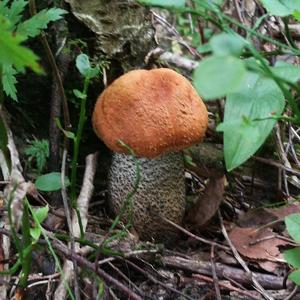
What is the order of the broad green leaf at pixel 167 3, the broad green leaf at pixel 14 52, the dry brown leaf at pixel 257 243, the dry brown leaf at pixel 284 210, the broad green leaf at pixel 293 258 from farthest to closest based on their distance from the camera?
1. the dry brown leaf at pixel 284 210
2. the dry brown leaf at pixel 257 243
3. the broad green leaf at pixel 293 258
4. the broad green leaf at pixel 167 3
5. the broad green leaf at pixel 14 52

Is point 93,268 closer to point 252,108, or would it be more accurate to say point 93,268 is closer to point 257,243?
point 252,108

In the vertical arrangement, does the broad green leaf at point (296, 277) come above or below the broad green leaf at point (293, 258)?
below

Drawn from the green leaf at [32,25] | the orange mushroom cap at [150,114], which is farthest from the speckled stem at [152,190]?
the green leaf at [32,25]

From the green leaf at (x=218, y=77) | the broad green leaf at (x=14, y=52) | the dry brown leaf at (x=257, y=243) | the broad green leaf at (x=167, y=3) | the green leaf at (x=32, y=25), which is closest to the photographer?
the green leaf at (x=218, y=77)

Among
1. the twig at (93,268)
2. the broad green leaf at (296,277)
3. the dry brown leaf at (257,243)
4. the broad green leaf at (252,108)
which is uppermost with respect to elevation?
the broad green leaf at (252,108)

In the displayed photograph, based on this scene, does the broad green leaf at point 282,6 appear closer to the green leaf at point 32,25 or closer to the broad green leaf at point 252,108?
the broad green leaf at point 252,108

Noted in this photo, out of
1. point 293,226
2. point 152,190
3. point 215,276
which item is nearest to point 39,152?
point 152,190

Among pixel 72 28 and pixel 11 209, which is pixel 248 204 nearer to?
pixel 72 28
